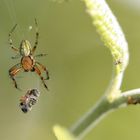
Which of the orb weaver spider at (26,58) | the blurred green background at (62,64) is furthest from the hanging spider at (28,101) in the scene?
the blurred green background at (62,64)

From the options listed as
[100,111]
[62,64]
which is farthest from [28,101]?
[62,64]

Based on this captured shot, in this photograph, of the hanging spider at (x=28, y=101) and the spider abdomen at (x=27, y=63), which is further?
the spider abdomen at (x=27, y=63)

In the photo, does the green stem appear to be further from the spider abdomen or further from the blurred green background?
the blurred green background

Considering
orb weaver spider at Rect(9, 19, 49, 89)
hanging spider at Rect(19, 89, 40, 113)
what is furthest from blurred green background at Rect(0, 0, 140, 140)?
hanging spider at Rect(19, 89, 40, 113)

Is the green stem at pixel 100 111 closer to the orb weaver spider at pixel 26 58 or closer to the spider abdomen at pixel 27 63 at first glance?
the orb weaver spider at pixel 26 58

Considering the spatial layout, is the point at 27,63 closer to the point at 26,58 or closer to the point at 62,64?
the point at 26,58

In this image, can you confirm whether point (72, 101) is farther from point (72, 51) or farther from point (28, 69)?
point (28, 69)

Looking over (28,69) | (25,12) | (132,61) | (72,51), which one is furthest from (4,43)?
(28,69)
